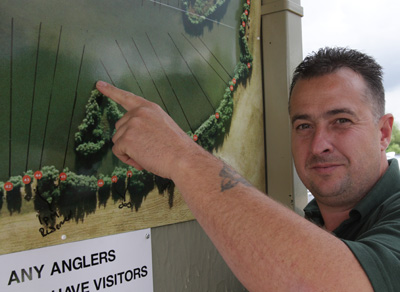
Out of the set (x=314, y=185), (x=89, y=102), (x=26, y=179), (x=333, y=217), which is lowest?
(x=333, y=217)

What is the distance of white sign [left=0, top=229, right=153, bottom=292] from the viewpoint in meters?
0.72

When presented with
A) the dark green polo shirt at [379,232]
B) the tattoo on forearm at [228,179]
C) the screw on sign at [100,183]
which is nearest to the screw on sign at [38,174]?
the screw on sign at [100,183]

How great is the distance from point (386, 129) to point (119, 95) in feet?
2.55

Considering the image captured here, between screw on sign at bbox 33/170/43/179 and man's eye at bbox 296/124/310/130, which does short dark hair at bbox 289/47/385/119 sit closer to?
man's eye at bbox 296/124/310/130

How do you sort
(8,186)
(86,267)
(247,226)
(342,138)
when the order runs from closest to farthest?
(247,226) < (8,186) < (86,267) < (342,138)

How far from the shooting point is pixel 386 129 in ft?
3.66

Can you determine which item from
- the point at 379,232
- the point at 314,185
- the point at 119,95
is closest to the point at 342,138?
the point at 314,185

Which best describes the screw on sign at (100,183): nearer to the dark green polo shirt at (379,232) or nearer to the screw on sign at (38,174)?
the screw on sign at (38,174)

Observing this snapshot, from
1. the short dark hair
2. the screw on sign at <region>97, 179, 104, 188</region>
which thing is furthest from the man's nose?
the screw on sign at <region>97, 179, 104, 188</region>

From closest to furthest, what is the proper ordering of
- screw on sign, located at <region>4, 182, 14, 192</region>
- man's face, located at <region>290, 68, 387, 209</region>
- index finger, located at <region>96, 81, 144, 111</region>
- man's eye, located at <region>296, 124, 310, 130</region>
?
screw on sign, located at <region>4, 182, 14, 192</region>
index finger, located at <region>96, 81, 144, 111</region>
man's face, located at <region>290, 68, 387, 209</region>
man's eye, located at <region>296, 124, 310, 130</region>

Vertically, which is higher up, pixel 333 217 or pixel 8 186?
pixel 8 186

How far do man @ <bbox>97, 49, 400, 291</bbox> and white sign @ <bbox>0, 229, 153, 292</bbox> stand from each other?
201 millimetres

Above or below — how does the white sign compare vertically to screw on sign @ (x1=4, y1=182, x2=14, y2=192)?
below

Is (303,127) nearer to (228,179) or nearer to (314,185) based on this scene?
(314,185)
